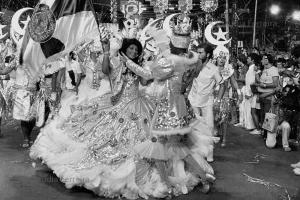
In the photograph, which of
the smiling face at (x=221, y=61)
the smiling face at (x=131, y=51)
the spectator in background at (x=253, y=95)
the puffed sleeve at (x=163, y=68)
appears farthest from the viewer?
the spectator in background at (x=253, y=95)

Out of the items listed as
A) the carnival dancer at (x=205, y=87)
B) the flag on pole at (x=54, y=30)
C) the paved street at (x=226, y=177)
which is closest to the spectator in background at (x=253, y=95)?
the paved street at (x=226, y=177)

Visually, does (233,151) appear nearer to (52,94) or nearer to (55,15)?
(52,94)

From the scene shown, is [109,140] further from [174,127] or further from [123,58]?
[123,58]

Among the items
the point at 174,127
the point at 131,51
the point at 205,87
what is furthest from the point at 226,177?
the point at 131,51

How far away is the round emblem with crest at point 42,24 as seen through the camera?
446cm

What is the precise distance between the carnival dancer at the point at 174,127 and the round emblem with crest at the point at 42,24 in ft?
4.30

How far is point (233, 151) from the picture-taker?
23.2 feet

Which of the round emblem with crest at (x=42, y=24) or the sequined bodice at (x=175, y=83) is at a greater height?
the round emblem with crest at (x=42, y=24)

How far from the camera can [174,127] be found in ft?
14.6

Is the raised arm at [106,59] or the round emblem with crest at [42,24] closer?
the round emblem with crest at [42,24]

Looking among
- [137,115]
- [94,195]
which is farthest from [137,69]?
[94,195]

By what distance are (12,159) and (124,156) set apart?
2.36 metres

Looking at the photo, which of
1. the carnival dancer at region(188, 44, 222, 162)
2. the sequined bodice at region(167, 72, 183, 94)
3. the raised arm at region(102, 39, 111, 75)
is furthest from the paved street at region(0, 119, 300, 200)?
the raised arm at region(102, 39, 111, 75)

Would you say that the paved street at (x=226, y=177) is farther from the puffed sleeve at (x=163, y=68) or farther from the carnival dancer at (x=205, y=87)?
the puffed sleeve at (x=163, y=68)
